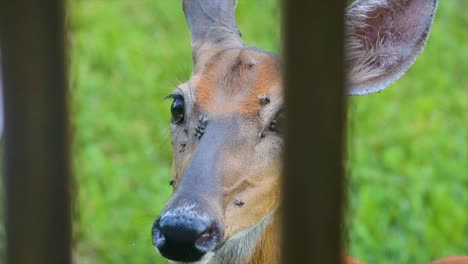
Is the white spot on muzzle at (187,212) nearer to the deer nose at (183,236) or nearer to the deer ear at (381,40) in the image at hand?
the deer nose at (183,236)

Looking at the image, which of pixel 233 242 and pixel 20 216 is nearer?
pixel 20 216

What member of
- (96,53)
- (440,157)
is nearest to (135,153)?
(96,53)

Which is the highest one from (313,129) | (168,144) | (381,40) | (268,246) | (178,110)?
(313,129)

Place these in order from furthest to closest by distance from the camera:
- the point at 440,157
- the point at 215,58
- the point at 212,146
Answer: the point at 440,157, the point at 215,58, the point at 212,146

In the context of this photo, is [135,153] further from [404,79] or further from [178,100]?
[178,100]

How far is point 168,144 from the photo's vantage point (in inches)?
223

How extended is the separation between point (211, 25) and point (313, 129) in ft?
10.1

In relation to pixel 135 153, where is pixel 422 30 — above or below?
above

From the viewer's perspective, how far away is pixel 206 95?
14.2 ft

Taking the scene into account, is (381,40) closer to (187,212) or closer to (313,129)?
(187,212)

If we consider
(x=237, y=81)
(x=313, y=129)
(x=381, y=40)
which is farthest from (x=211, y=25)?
(x=313, y=129)

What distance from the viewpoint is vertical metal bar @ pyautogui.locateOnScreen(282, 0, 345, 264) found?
73.9 inches

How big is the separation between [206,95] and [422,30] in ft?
3.45

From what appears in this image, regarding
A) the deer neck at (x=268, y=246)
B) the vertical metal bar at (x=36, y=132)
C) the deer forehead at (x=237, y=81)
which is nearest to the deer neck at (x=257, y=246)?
the deer neck at (x=268, y=246)
